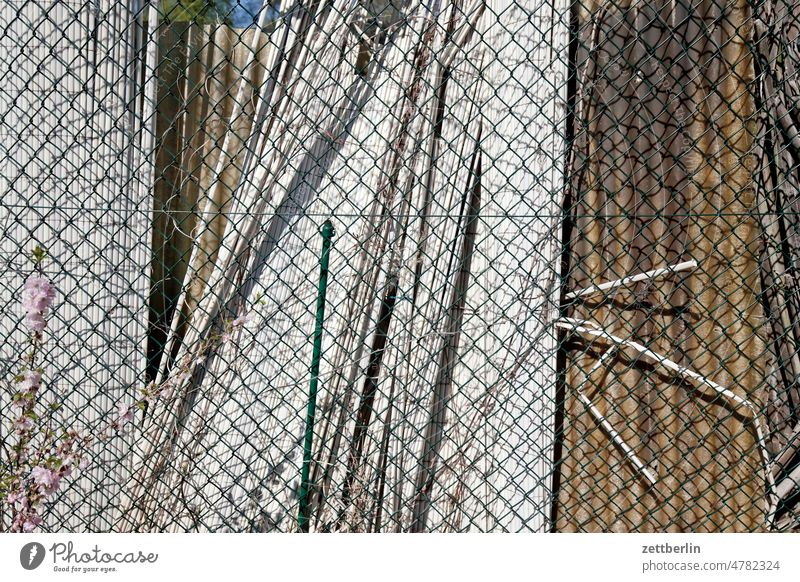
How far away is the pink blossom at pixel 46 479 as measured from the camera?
225 centimetres

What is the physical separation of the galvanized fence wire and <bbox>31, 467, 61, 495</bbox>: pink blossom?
0.11 meters

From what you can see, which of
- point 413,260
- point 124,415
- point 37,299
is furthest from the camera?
point 413,260

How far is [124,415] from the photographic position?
7.72 ft

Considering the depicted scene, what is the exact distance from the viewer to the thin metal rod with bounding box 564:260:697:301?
8.14 ft

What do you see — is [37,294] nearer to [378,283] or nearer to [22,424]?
[22,424]

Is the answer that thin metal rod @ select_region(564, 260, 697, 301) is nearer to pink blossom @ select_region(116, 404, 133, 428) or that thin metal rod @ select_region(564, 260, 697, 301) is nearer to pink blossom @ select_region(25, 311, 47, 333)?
pink blossom @ select_region(116, 404, 133, 428)

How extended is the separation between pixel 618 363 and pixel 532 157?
0.78m

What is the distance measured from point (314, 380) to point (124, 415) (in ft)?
2.06

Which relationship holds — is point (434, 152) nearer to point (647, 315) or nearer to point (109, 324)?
point (647, 315)

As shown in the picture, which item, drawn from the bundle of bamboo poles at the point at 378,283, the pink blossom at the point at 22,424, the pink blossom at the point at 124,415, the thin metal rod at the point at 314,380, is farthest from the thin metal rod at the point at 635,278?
the pink blossom at the point at 22,424

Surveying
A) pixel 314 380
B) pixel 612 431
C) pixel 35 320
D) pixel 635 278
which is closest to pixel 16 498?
pixel 35 320

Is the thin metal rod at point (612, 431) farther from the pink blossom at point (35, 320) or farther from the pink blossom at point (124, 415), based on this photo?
the pink blossom at point (35, 320)

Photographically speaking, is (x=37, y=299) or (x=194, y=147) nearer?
(x=37, y=299)
